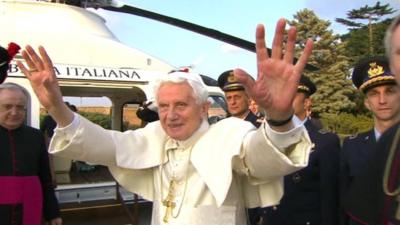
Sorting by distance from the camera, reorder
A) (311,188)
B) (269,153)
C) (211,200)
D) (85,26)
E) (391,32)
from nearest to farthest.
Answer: (391,32)
(269,153)
(211,200)
(311,188)
(85,26)

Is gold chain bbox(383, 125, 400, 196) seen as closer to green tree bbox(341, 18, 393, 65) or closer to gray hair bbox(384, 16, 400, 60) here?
gray hair bbox(384, 16, 400, 60)

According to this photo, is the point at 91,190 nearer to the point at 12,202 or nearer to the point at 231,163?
the point at 12,202

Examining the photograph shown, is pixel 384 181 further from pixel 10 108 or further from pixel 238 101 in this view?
pixel 238 101

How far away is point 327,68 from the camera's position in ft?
127

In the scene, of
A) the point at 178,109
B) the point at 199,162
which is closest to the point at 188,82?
the point at 178,109

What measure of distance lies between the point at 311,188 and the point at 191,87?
116 cm

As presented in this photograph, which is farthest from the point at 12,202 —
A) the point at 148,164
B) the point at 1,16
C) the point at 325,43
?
the point at 325,43

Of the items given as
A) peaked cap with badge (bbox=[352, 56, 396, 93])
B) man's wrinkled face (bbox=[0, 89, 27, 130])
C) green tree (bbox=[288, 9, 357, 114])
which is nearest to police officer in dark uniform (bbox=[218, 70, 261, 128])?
peaked cap with badge (bbox=[352, 56, 396, 93])

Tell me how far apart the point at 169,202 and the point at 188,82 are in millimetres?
575

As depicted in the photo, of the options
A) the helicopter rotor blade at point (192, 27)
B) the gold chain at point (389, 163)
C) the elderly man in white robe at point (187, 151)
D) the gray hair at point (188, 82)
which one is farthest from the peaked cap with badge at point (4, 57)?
the helicopter rotor blade at point (192, 27)

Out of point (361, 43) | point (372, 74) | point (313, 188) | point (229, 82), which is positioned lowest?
point (313, 188)

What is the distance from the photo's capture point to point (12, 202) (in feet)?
10.2

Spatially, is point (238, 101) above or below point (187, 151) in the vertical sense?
above

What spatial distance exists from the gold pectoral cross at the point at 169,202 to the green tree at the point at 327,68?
3217 cm
